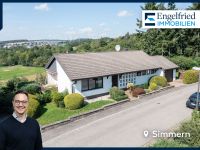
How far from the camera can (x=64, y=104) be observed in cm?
1714

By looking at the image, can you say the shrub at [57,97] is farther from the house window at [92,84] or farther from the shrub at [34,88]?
the house window at [92,84]

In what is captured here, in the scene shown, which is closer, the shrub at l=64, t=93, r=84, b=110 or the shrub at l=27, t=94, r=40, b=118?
the shrub at l=27, t=94, r=40, b=118

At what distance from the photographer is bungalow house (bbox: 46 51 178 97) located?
18047 millimetres

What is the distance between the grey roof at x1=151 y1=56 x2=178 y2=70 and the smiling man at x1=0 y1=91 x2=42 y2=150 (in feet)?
60.7

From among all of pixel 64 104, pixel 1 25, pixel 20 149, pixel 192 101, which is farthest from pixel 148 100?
pixel 20 149

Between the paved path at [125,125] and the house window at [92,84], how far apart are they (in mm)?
1904

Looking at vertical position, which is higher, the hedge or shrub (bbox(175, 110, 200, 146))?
the hedge

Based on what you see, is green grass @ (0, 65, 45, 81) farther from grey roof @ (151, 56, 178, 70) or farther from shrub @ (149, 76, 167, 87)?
grey roof @ (151, 56, 178, 70)

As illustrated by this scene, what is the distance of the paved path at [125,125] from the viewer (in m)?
14.7

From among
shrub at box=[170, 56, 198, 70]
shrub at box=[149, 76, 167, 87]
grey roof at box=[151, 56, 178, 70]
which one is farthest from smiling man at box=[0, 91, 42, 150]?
shrub at box=[170, 56, 198, 70]

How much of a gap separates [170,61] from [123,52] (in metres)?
4.34

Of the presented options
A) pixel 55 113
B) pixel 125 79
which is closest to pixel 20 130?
pixel 55 113

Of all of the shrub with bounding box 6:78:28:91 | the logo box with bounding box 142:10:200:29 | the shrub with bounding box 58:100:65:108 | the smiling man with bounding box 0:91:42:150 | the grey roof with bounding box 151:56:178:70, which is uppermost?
the logo box with bounding box 142:10:200:29

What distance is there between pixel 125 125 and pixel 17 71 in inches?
228
